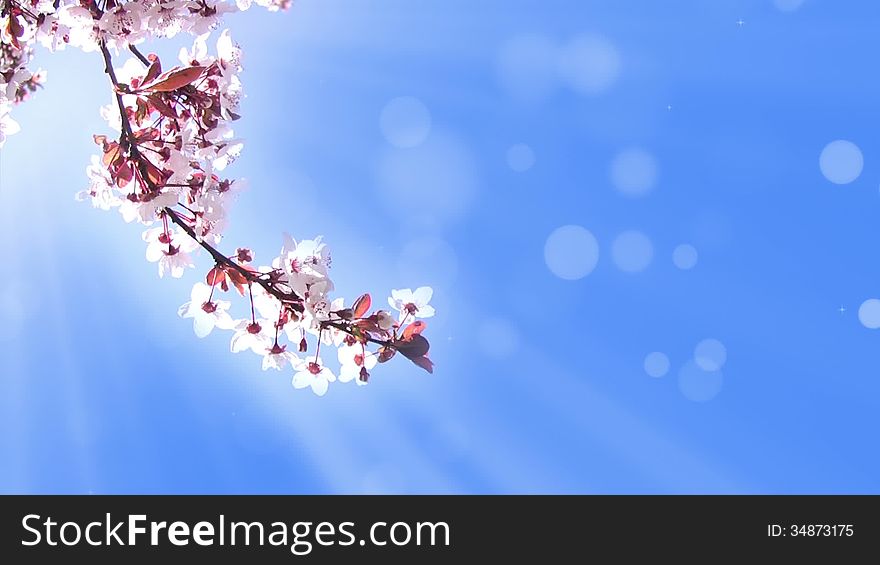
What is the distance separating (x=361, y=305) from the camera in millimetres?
3031

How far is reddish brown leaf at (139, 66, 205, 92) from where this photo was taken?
9.86ft

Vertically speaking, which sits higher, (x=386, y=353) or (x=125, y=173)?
(x=125, y=173)

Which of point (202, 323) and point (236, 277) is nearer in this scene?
point (236, 277)

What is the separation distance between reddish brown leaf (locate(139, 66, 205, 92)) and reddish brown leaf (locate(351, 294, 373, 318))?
1380 millimetres

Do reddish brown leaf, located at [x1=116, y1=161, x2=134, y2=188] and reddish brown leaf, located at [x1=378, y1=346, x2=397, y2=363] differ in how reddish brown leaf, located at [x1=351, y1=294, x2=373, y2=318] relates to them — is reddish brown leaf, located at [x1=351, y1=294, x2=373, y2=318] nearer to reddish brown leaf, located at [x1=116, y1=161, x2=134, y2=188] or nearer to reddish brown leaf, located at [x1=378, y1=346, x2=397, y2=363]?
reddish brown leaf, located at [x1=378, y1=346, x2=397, y2=363]

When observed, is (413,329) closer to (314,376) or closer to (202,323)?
(314,376)

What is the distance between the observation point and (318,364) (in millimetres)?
3273

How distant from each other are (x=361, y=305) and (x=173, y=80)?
144 cm

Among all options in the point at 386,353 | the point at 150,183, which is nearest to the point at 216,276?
the point at 150,183

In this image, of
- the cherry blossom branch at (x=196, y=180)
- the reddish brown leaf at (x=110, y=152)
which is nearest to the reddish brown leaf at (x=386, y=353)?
the cherry blossom branch at (x=196, y=180)

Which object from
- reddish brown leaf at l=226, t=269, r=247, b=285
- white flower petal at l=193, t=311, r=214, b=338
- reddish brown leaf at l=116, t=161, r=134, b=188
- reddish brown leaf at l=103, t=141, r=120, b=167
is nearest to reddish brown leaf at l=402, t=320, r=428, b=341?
reddish brown leaf at l=226, t=269, r=247, b=285

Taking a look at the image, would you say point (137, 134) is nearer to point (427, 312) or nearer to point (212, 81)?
point (212, 81)

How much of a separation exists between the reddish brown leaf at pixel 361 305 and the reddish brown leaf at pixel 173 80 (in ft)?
4.53
